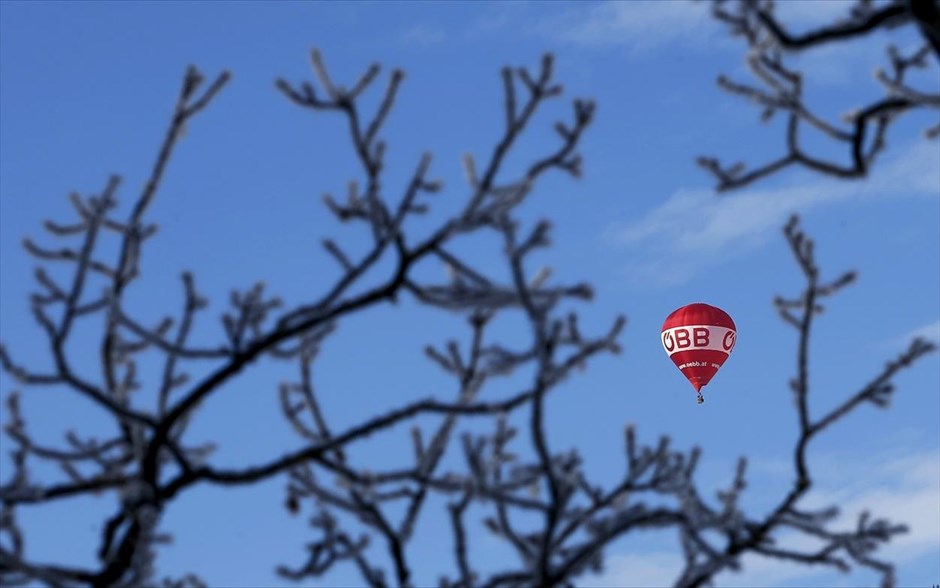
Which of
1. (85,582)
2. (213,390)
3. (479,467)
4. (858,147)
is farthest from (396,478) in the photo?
(858,147)

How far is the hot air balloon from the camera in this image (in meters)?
27.1

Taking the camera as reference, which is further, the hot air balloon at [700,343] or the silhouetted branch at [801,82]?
the hot air balloon at [700,343]

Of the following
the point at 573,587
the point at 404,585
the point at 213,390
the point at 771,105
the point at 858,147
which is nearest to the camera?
the point at 213,390

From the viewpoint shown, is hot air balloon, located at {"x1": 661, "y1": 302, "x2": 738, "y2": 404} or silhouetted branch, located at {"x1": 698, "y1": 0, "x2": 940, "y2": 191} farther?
hot air balloon, located at {"x1": 661, "y1": 302, "x2": 738, "y2": 404}

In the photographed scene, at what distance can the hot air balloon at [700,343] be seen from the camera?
27.1 metres

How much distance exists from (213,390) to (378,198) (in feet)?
2.96

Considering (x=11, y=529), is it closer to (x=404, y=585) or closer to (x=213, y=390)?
(x=213, y=390)

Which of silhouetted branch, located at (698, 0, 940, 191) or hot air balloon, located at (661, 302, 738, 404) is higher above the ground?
hot air balloon, located at (661, 302, 738, 404)

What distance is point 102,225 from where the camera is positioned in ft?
17.8

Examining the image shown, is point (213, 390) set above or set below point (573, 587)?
above

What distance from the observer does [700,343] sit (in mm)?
27156

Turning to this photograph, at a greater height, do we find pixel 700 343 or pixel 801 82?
pixel 700 343

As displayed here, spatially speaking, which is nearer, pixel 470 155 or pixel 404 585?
pixel 470 155

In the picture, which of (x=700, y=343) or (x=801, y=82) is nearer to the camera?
(x=801, y=82)
